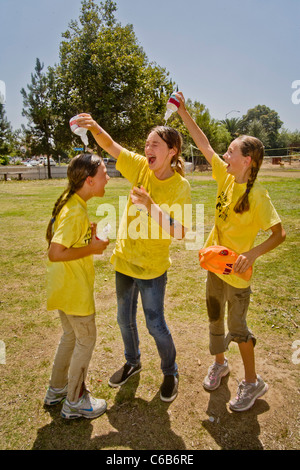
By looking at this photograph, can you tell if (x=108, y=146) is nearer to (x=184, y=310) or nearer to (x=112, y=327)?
(x=112, y=327)

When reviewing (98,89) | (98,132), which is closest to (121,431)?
(98,132)

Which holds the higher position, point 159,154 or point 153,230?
point 159,154

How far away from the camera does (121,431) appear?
2186mm

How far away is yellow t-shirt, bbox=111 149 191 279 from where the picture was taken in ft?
7.43

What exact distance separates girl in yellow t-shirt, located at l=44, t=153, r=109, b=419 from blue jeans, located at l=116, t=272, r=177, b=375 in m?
0.34

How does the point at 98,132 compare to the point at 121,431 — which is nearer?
the point at 121,431

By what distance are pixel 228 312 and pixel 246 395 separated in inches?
26.1

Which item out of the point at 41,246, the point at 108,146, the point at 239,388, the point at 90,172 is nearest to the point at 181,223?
the point at 90,172

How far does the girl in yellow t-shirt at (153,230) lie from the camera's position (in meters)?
2.25

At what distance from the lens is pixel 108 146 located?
8.45ft

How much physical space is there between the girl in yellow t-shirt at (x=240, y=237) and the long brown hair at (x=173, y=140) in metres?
0.35

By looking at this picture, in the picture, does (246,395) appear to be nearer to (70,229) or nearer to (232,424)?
(232,424)

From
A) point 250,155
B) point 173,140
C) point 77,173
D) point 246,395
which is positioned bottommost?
point 246,395

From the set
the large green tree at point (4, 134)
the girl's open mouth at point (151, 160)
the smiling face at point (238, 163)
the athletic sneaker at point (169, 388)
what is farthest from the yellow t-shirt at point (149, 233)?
the large green tree at point (4, 134)
